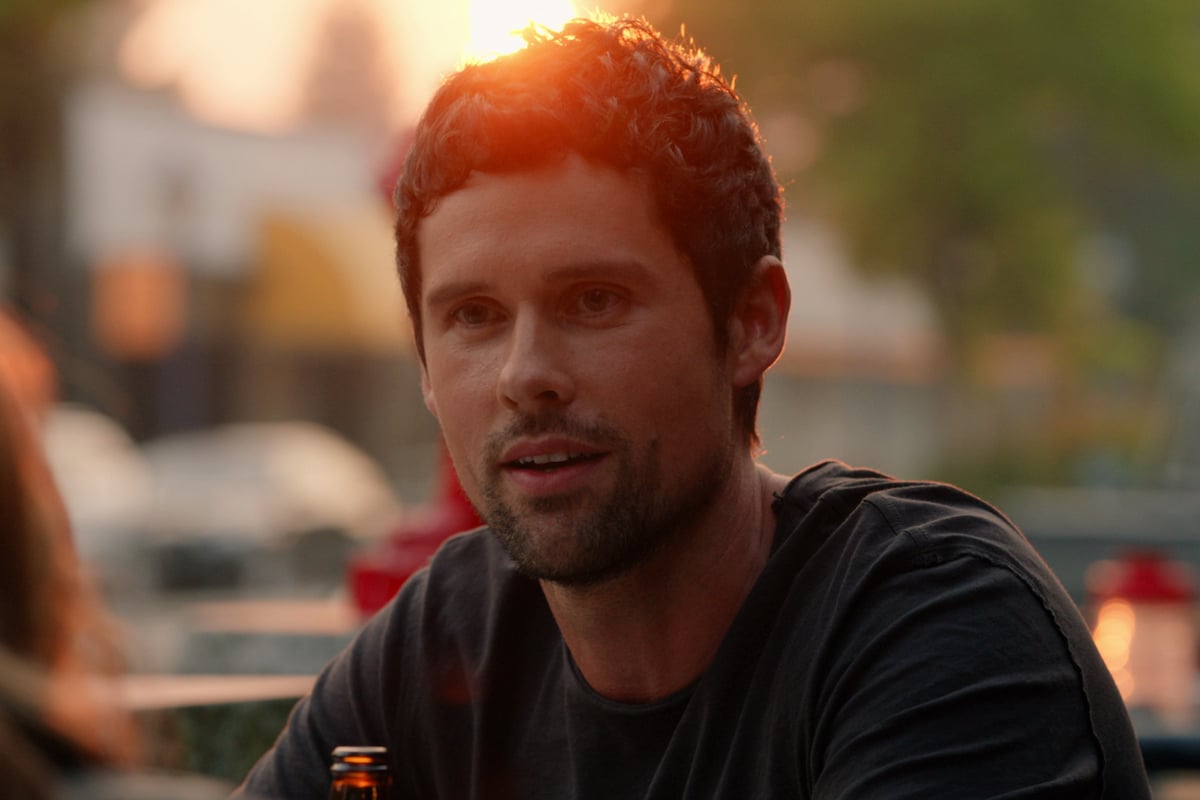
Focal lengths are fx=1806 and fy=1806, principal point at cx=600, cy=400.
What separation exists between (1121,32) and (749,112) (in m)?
21.1

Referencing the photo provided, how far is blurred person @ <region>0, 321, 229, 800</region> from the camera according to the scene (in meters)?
1.23

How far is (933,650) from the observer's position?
210 cm

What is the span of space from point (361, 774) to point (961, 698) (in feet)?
2.46

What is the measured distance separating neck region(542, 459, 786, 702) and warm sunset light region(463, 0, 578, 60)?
72cm

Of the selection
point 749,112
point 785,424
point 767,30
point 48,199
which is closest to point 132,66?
point 48,199

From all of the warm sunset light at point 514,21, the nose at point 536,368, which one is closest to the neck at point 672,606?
the nose at point 536,368

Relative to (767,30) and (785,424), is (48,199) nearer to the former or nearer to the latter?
(767,30)

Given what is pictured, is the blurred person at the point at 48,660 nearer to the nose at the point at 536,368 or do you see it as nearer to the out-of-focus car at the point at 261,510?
the nose at the point at 536,368

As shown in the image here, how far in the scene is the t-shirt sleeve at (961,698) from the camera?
1.98 metres

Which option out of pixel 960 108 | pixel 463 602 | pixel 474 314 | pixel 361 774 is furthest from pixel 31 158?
pixel 361 774

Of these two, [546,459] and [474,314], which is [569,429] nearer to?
[546,459]

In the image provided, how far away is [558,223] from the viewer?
244cm

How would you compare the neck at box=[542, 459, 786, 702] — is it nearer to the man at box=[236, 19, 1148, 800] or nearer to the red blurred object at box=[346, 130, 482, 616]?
the man at box=[236, 19, 1148, 800]

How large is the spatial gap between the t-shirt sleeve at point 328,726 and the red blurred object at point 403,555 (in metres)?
1.83
